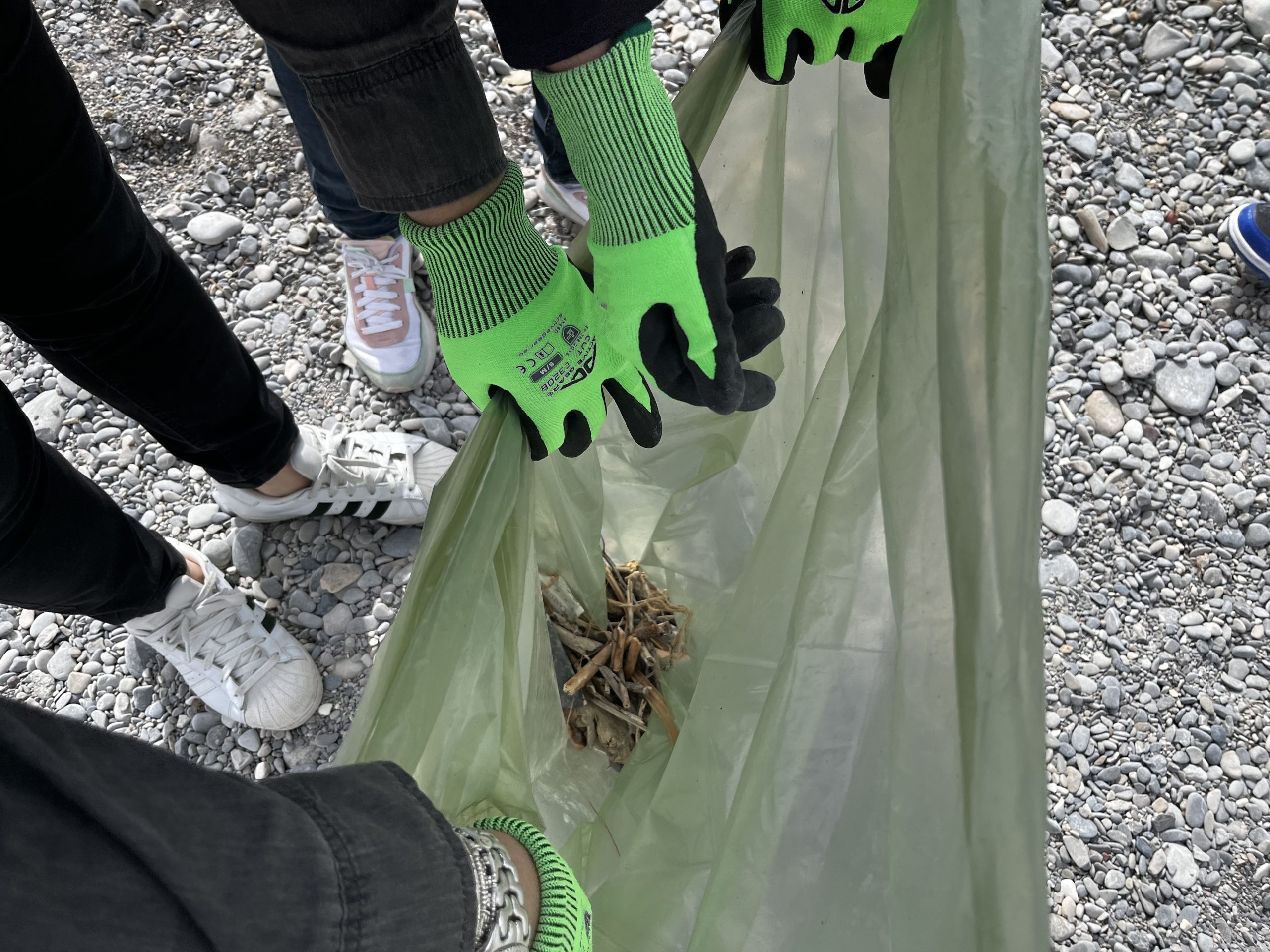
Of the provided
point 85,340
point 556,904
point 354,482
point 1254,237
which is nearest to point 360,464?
point 354,482

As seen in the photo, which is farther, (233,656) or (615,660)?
(233,656)

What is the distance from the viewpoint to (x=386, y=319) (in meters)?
1.29

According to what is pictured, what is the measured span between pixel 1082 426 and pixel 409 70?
3.73 feet

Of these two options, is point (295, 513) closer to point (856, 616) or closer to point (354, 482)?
point (354, 482)

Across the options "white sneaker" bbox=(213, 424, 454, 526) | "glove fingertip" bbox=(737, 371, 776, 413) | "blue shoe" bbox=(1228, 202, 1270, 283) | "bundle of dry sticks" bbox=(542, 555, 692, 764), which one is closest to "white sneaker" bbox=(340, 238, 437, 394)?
"white sneaker" bbox=(213, 424, 454, 526)

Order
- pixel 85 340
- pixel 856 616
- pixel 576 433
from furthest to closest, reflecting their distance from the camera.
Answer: pixel 85 340 → pixel 576 433 → pixel 856 616

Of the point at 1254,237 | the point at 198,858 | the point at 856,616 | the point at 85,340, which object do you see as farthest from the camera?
the point at 1254,237

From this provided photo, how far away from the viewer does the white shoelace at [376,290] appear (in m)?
1.30

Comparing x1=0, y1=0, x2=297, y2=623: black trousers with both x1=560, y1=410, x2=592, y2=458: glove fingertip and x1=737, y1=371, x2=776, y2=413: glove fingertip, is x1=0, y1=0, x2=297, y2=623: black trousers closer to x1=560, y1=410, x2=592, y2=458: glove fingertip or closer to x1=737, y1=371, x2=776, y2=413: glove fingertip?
x1=560, y1=410, x2=592, y2=458: glove fingertip

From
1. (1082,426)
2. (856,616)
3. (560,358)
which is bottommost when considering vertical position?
(1082,426)

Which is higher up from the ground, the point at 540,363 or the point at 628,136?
the point at 628,136

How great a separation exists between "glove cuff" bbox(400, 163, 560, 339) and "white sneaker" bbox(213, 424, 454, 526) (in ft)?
1.78

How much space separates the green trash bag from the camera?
1.38ft

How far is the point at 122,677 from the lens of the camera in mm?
1183
